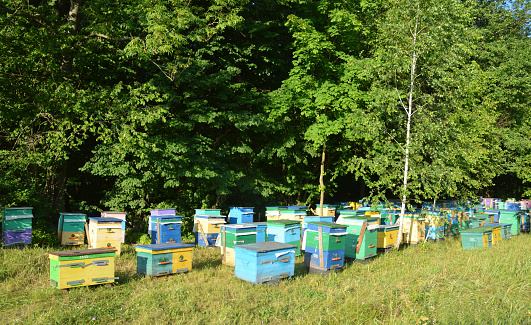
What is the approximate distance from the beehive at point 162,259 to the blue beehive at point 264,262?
1348mm

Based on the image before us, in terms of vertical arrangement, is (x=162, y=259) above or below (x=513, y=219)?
below

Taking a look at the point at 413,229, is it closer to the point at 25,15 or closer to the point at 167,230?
the point at 167,230

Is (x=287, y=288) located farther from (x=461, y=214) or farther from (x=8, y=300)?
(x=461, y=214)

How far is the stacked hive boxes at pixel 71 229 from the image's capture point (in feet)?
33.6

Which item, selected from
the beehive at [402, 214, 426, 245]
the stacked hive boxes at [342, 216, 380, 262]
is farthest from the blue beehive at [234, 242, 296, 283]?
the beehive at [402, 214, 426, 245]

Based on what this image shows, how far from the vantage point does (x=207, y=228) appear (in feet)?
39.3

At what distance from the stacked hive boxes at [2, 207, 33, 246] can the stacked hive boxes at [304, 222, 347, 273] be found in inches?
294

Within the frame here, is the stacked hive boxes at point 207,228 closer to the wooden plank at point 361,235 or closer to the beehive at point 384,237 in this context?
the wooden plank at point 361,235

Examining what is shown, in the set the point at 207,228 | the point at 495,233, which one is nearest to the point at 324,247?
the point at 207,228

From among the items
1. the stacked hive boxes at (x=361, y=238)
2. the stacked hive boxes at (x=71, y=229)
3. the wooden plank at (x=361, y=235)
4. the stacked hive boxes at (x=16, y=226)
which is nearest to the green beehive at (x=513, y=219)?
the stacked hive boxes at (x=361, y=238)

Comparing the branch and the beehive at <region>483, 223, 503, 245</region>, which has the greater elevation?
the branch

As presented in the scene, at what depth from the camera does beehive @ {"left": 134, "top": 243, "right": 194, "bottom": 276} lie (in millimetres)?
7629

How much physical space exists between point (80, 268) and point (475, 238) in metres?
12.3

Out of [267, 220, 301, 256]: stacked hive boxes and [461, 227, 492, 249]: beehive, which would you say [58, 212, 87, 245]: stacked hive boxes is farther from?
[461, 227, 492, 249]: beehive
